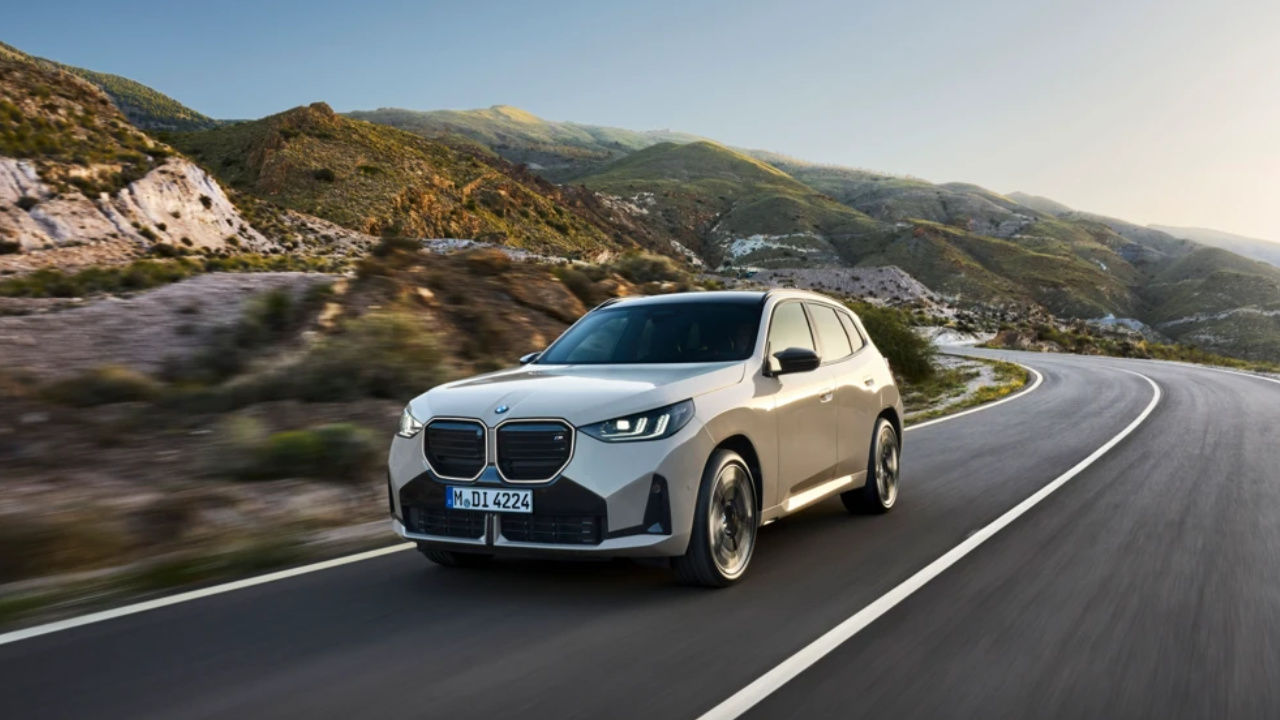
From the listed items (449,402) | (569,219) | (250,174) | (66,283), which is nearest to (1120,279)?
(569,219)

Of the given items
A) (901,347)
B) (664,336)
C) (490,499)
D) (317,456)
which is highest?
(664,336)

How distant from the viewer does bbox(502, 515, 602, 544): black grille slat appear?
204 inches

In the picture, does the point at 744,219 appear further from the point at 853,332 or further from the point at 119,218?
the point at 853,332

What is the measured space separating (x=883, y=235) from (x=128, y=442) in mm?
130557

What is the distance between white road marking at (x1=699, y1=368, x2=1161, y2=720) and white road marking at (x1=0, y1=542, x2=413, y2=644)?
123 inches

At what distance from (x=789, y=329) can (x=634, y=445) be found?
219 centimetres

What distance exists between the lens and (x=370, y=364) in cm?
1284

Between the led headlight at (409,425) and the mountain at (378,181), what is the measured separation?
6001cm

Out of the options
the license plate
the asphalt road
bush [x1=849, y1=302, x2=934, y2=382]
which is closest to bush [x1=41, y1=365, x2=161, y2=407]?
the asphalt road

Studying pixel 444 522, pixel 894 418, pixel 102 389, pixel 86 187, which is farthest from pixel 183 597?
pixel 86 187

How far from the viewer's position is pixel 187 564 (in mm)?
6234

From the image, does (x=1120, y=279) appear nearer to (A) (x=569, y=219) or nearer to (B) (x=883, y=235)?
(B) (x=883, y=235)

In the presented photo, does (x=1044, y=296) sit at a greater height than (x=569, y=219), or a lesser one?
lesser

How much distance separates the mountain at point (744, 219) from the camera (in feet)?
423
